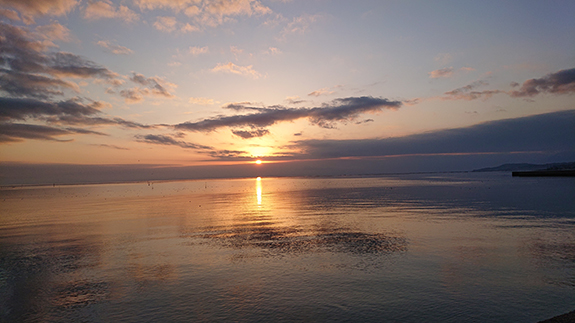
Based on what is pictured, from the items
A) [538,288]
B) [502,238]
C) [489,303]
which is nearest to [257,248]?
[489,303]

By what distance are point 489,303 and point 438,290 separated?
2.09 metres

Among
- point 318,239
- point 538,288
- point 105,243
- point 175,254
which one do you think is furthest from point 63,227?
point 538,288

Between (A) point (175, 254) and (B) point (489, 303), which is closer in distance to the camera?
(B) point (489, 303)

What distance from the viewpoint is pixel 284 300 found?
46.9ft

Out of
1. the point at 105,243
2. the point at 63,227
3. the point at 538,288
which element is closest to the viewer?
the point at 538,288

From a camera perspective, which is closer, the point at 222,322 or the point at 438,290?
the point at 222,322

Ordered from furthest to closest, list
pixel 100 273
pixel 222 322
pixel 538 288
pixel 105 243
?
1. pixel 105 243
2. pixel 100 273
3. pixel 538 288
4. pixel 222 322

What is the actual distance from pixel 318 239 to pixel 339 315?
1355 cm

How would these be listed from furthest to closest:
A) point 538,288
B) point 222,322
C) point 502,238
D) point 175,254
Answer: point 502,238, point 175,254, point 538,288, point 222,322

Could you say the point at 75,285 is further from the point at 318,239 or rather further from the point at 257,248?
the point at 318,239

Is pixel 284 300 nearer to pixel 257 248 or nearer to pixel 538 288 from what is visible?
pixel 257 248

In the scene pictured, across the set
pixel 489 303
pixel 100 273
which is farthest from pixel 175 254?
pixel 489 303

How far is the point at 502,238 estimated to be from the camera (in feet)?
82.2

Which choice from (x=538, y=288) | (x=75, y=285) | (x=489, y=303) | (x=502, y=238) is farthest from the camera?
(x=502, y=238)
